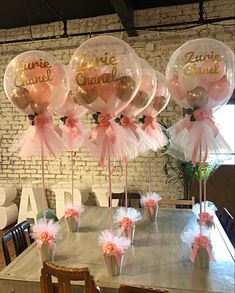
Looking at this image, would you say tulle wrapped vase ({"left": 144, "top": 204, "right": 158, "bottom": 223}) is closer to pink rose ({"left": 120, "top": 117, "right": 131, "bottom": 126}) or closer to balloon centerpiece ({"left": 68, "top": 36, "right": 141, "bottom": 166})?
pink rose ({"left": 120, "top": 117, "right": 131, "bottom": 126})

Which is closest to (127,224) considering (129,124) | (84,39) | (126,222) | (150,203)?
(126,222)

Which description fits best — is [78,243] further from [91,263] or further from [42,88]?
[42,88]

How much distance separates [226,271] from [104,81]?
1285 millimetres

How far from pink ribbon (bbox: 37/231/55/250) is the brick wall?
211 centimetres

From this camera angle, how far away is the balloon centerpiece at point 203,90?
171 centimetres

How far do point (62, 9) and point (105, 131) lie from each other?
123 inches

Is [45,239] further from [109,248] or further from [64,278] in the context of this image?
[64,278]

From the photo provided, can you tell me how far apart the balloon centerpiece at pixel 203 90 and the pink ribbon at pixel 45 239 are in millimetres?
891

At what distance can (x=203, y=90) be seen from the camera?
5.66 ft

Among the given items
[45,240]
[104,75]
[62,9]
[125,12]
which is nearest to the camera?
[104,75]

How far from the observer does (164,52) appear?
4453 millimetres

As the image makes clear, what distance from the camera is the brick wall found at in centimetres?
432

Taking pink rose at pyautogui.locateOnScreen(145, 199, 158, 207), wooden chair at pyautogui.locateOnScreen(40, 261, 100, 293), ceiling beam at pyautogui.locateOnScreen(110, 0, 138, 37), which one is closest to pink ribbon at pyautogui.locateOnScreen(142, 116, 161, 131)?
pink rose at pyautogui.locateOnScreen(145, 199, 158, 207)

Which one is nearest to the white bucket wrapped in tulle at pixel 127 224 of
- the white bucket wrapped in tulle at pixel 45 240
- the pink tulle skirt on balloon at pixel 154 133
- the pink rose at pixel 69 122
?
the white bucket wrapped in tulle at pixel 45 240
